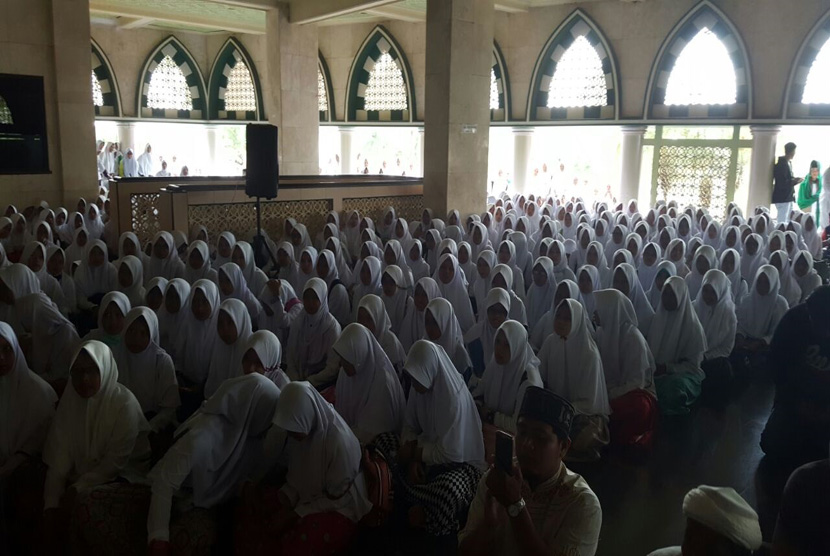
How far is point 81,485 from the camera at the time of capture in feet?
8.92

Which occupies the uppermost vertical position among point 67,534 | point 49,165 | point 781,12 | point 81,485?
point 781,12

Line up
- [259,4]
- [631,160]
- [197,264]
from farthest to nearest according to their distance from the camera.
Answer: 1. [631,160]
2. [259,4]
3. [197,264]

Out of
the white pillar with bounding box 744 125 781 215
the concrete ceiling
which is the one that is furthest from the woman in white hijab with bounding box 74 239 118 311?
the white pillar with bounding box 744 125 781 215

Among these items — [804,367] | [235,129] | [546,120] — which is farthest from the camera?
[235,129]

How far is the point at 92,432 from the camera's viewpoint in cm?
282

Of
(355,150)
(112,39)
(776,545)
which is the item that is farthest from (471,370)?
(112,39)

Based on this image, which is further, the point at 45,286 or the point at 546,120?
the point at 546,120

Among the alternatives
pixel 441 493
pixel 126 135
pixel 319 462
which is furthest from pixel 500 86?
pixel 319 462

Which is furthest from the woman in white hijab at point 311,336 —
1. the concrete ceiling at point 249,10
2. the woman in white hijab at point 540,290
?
the concrete ceiling at point 249,10

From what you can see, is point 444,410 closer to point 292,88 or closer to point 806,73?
point 292,88

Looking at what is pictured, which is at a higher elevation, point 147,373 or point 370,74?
point 370,74

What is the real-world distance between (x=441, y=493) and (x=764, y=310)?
396 cm

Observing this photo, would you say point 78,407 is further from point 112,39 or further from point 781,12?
point 112,39

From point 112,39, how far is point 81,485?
17.2 meters
